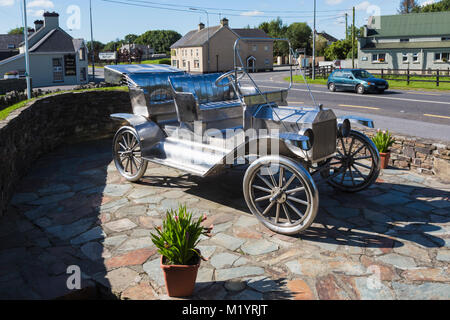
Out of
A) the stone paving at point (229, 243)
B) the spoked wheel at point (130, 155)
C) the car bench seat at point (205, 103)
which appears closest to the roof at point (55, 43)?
the spoked wheel at point (130, 155)

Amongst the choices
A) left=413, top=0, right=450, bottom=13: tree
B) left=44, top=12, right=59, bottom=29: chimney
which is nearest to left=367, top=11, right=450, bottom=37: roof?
left=44, top=12, right=59, bottom=29: chimney

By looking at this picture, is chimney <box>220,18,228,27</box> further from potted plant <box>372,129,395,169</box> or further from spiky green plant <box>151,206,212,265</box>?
spiky green plant <box>151,206,212,265</box>

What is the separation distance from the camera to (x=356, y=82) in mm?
24828

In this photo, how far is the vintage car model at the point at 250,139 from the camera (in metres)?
5.35

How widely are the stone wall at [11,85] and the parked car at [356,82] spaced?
21.3m

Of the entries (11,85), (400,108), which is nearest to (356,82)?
(400,108)

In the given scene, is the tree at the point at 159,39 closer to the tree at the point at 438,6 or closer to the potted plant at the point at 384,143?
the tree at the point at 438,6

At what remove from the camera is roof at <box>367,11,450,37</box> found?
48.1 meters

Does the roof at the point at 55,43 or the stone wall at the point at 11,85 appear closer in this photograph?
the stone wall at the point at 11,85

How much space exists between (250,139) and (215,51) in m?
57.5

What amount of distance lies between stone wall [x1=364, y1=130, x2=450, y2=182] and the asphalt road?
4.18m

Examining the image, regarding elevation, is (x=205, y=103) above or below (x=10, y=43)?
below

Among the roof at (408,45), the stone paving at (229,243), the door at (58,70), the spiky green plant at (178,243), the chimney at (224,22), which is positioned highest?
the chimney at (224,22)

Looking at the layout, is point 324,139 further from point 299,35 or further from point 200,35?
point 299,35
